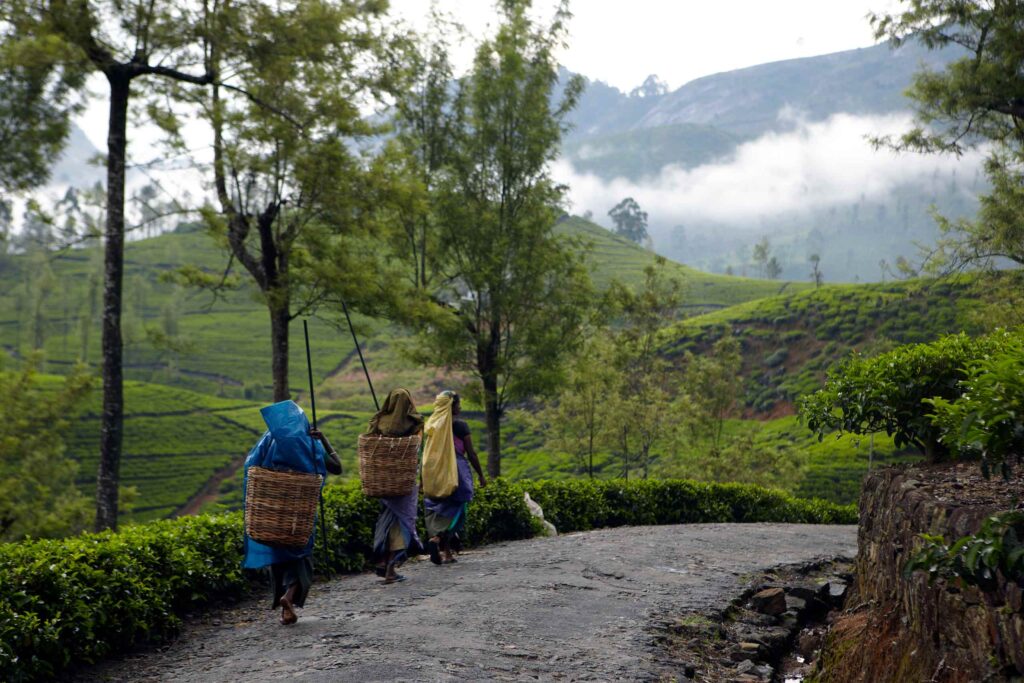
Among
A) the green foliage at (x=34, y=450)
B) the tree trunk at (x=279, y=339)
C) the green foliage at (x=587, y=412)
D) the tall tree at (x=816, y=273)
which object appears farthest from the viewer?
the tall tree at (x=816, y=273)

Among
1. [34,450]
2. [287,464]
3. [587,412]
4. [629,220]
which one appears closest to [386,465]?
[287,464]

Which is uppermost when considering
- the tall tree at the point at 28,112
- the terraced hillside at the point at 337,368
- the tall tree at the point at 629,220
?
the tall tree at the point at 629,220

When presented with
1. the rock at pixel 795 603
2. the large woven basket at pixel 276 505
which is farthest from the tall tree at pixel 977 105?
the large woven basket at pixel 276 505

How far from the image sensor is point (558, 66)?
20641mm

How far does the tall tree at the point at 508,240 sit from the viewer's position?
63.7ft

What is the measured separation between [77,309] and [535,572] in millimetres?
108037

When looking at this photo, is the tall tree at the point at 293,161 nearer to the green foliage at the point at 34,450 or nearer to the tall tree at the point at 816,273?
the green foliage at the point at 34,450

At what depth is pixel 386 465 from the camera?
29.1ft

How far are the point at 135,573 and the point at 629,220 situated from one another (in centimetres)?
16141

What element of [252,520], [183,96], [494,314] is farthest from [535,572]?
[183,96]

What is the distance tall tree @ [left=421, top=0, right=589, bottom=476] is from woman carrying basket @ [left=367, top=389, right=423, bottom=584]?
9.98m

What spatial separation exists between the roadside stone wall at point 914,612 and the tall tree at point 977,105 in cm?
1435

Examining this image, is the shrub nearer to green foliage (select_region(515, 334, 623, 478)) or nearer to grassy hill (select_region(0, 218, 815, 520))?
grassy hill (select_region(0, 218, 815, 520))

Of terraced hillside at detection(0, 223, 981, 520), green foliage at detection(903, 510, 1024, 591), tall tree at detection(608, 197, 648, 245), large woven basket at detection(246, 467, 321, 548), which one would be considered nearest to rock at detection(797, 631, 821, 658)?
green foliage at detection(903, 510, 1024, 591)
